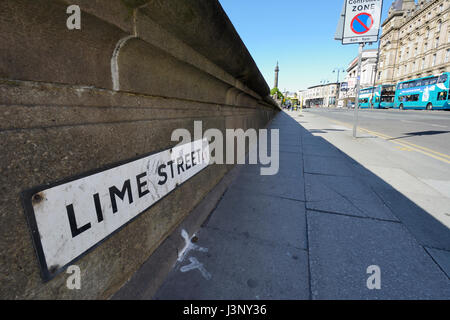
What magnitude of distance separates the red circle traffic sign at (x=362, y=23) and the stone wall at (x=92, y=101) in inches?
317

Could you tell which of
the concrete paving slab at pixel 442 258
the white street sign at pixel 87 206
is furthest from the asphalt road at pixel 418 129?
the white street sign at pixel 87 206

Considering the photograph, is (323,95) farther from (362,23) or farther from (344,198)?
(344,198)

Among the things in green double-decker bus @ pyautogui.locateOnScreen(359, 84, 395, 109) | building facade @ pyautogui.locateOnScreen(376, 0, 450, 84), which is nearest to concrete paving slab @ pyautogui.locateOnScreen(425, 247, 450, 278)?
green double-decker bus @ pyautogui.locateOnScreen(359, 84, 395, 109)

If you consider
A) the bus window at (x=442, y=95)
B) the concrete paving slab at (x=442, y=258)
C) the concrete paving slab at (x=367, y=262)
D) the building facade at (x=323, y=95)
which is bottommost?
the concrete paving slab at (x=442, y=258)

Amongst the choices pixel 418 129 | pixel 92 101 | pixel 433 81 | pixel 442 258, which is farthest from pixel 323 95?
pixel 92 101

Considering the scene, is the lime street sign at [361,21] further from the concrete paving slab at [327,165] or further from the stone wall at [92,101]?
the stone wall at [92,101]

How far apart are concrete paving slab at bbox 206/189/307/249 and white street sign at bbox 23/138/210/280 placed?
88 centimetres

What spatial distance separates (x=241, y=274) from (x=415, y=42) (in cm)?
7041

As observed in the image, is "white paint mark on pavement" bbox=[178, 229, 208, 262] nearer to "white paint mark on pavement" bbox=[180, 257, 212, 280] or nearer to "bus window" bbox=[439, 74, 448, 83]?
"white paint mark on pavement" bbox=[180, 257, 212, 280]

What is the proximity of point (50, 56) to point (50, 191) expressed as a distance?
501 mm

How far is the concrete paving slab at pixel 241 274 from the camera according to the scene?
4.29 ft

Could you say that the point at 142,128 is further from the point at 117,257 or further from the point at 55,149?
the point at 117,257

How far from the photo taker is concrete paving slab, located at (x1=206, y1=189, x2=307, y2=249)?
6.20ft
